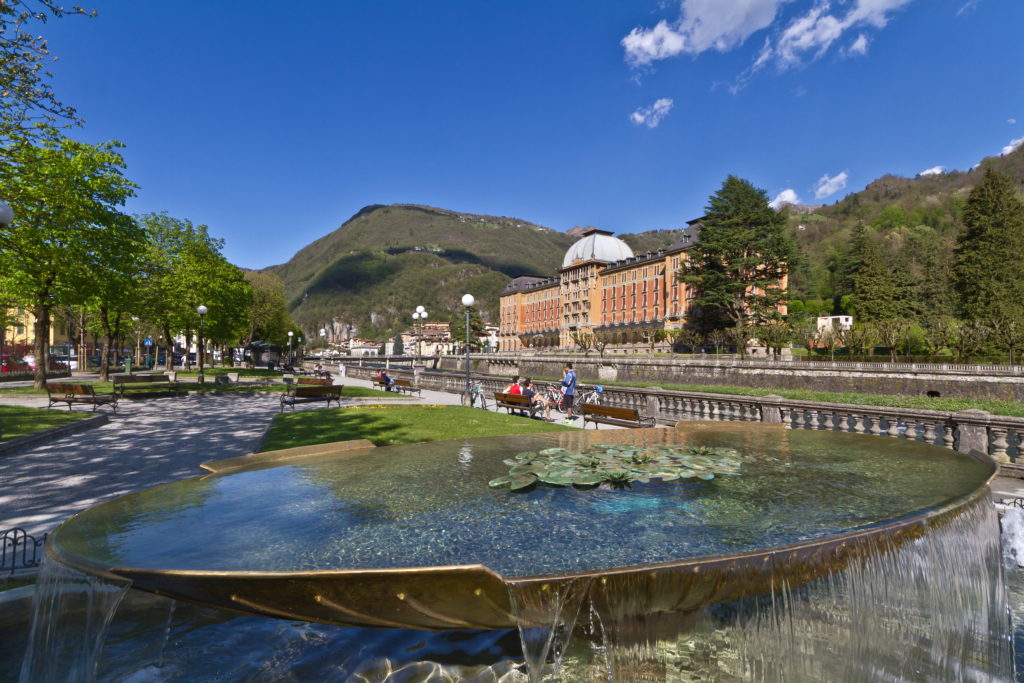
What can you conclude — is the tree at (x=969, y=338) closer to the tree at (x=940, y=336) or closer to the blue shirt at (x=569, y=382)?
the tree at (x=940, y=336)

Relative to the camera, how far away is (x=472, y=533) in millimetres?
3064

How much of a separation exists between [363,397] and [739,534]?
20697 millimetres

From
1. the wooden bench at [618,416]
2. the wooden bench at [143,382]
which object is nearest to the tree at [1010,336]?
the wooden bench at [618,416]

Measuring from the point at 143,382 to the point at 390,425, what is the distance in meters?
18.4

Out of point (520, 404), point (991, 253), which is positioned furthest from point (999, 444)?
point (991, 253)

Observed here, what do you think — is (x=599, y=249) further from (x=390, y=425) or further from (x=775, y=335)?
(x=390, y=425)

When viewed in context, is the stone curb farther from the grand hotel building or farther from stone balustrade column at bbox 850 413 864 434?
the grand hotel building

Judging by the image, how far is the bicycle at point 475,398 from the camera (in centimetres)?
1968

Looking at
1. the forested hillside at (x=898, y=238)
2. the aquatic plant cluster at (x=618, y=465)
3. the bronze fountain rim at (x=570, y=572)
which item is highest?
the forested hillside at (x=898, y=238)

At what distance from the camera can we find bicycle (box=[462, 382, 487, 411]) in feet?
64.6

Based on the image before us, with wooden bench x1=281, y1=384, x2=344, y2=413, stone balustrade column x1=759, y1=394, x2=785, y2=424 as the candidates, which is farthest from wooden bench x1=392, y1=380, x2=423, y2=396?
stone balustrade column x1=759, y1=394, x2=785, y2=424

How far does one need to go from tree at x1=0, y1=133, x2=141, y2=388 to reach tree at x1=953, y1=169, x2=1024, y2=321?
62.0m

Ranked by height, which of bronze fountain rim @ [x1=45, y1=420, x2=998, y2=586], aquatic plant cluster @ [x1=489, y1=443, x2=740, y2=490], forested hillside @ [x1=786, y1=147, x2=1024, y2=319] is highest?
forested hillside @ [x1=786, y1=147, x2=1024, y2=319]

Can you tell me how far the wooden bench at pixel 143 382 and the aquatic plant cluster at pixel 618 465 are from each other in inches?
829
